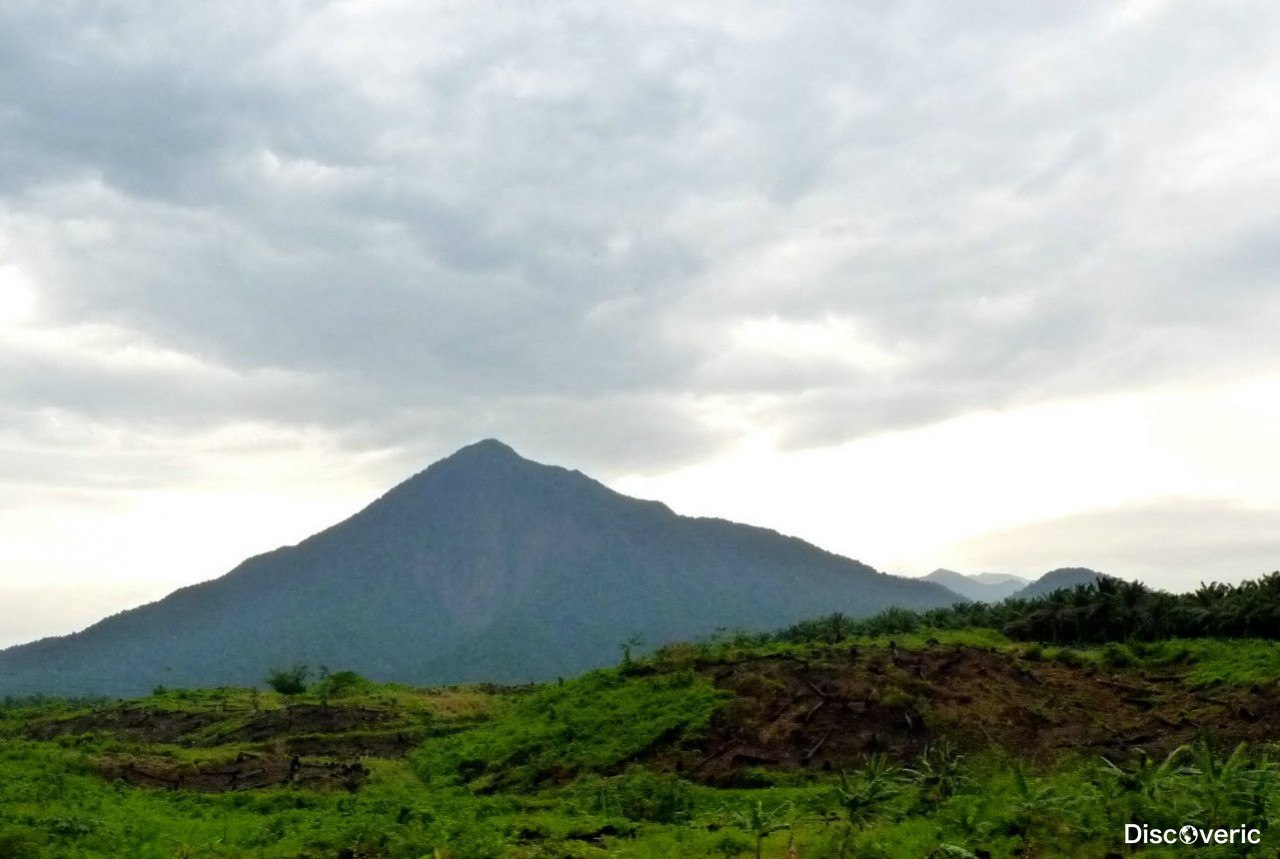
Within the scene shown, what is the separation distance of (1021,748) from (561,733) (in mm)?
9509

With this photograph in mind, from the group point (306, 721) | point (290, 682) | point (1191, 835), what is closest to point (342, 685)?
point (290, 682)

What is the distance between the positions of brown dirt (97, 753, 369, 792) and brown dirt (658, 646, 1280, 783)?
7.42 meters

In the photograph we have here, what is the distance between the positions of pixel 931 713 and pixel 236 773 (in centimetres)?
1504

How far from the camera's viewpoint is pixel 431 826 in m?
15.4

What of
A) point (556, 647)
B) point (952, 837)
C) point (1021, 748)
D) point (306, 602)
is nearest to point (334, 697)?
point (1021, 748)

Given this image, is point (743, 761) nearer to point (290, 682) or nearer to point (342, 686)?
point (342, 686)

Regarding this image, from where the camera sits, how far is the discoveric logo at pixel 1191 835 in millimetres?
11281

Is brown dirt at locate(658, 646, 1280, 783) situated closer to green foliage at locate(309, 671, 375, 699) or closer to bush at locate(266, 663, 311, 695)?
green foliage at locate(309, 671, 375, 699)

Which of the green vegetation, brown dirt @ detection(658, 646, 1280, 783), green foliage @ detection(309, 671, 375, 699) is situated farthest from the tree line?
green foliage @ detection(309, 671, 375, 699)

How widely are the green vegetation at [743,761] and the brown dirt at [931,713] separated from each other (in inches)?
2.7

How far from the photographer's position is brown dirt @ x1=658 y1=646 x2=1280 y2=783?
22.5 metres

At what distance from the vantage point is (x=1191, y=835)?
1155cm

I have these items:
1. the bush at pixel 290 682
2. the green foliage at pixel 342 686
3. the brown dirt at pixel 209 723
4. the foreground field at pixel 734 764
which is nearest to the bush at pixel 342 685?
the green foliage at pixel 342 686

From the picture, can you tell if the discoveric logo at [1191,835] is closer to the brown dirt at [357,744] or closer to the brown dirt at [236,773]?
the brown dirt at [236,773]
